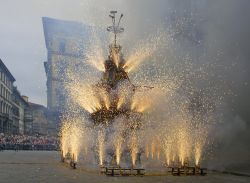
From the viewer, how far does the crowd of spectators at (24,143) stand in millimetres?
61656

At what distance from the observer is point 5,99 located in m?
88.5

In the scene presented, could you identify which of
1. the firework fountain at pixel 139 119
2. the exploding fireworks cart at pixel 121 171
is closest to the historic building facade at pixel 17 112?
the firework fountain at pixel 139 119

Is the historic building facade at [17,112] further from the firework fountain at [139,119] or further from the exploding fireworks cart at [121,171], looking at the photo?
the exploding fireworks cart at [121,171]

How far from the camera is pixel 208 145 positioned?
25.9 meters

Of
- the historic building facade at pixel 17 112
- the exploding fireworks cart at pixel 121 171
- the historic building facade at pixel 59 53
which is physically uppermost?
the historic building facade at pixel 59 53

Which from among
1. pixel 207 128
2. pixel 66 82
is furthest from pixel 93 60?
pixel 66 82

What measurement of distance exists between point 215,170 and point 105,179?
8183 mm

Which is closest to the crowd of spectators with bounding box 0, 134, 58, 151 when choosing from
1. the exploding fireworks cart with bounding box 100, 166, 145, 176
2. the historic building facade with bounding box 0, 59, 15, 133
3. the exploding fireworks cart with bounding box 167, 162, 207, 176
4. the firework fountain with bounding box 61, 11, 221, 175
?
the historic building facade with bounding box 0, 59, 15, 133

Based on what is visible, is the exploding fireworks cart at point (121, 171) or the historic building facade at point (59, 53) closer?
the exploding fireworks cart at point (121, 171)

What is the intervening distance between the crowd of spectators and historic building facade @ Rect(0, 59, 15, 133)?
566 inches

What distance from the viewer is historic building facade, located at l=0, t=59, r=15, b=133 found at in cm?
8356

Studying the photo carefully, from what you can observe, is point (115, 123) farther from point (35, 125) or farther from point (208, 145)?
point (35, 125)

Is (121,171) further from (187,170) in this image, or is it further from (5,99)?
(5,99)

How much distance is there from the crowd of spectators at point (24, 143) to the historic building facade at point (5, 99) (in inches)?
566
